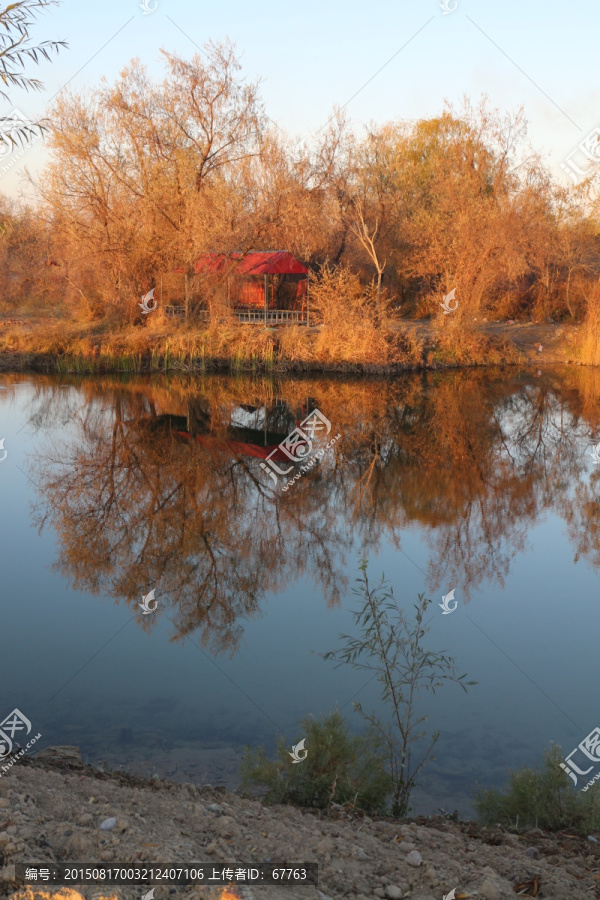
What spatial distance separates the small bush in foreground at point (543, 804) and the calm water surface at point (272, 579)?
274 mm

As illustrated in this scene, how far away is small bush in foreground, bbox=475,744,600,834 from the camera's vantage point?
4.20m

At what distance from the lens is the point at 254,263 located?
28.4 metres

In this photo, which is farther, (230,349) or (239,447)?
(230,349)

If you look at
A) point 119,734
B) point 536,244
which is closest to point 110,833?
point 119,734

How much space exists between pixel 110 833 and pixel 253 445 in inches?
484

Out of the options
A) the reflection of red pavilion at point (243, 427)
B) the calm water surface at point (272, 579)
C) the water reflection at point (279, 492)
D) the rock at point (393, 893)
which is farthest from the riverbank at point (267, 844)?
the reflection of red pavilion at point (243, 427)

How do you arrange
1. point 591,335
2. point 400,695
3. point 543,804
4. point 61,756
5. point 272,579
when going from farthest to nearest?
1. point 591,335
2. point 272,579
3. point 400,695
4. point 61,756
5. point 543,804

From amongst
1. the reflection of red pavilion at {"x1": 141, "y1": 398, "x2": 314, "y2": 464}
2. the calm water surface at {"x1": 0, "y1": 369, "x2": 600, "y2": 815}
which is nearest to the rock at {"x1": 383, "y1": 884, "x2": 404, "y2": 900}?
the calm water surface at {"x1": 0, "y1": 369, "x2": 600, "y2": 815}

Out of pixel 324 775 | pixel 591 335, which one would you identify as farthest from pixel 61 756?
pixel 591 335

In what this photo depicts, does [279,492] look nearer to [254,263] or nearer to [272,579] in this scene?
[272,579]

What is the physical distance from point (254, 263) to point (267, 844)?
1044 inches

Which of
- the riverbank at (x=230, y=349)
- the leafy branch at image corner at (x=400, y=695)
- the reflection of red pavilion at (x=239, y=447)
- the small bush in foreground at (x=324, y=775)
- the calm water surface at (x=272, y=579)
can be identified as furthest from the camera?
the riverbank at (x=230, y=349)

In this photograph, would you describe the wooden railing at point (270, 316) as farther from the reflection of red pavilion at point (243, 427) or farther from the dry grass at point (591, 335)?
the dry grass at point (591, 335)

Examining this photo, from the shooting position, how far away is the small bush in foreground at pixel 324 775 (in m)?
4.37
